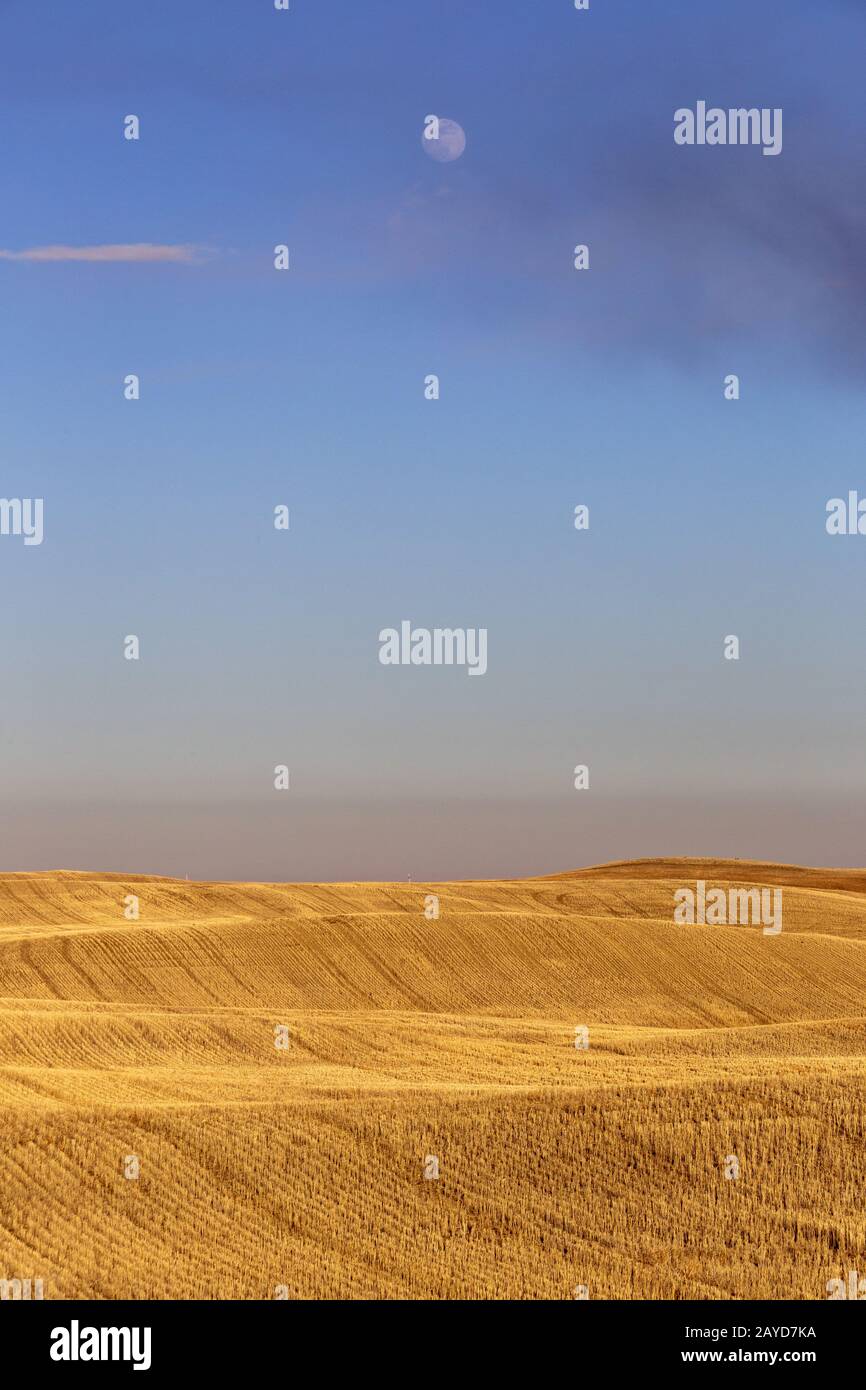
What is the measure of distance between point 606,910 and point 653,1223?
56847mm

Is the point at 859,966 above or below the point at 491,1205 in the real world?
above

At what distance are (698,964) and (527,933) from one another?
7.66 metres

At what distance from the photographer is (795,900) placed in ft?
286

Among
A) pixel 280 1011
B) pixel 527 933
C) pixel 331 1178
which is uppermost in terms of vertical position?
pixel 527 933

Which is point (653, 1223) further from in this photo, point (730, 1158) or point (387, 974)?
point (387, 974)

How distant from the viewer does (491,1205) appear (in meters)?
25.9
